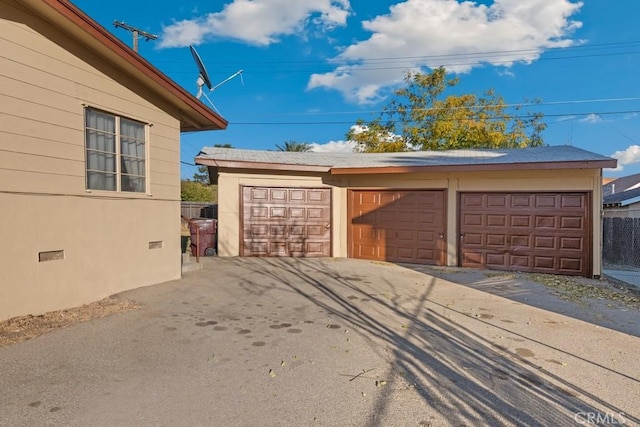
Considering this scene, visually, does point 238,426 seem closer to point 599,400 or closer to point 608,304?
point 599,400

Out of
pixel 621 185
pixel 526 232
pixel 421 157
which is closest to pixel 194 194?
pixel 421 157

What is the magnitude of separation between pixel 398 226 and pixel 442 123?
13.9 meters

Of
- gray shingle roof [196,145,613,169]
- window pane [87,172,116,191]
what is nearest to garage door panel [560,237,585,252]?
gray shingle roof [196,145,613,169]

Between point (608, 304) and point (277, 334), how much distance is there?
582cm

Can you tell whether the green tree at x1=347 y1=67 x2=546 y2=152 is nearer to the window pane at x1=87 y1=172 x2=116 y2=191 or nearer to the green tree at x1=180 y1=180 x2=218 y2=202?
the green tree at x1=180 y1=180 x2=218 y2=202

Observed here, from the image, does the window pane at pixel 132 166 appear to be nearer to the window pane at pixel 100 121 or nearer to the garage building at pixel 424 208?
the window pane at pixel 100 121

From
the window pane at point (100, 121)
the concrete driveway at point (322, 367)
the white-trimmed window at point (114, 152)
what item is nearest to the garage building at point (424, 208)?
the white-trimmed window at point (114, 152)

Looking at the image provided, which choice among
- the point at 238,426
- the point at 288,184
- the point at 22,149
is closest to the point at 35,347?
the point at 22,149

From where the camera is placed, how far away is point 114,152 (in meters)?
6.21

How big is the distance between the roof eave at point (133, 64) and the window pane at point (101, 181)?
5.91 feet

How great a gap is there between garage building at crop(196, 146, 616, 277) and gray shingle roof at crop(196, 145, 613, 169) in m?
0.04

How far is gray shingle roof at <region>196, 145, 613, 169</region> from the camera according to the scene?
9633mm

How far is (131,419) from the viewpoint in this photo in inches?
105
